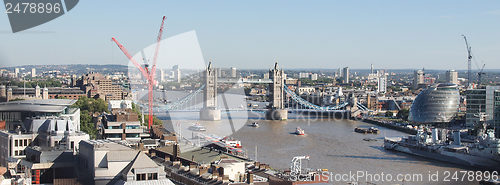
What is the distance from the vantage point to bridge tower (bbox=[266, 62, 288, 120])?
117 ft

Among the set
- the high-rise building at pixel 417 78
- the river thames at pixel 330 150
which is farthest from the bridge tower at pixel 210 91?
the high-rise building at pixel 417 78

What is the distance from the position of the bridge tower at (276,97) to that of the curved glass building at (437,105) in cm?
855

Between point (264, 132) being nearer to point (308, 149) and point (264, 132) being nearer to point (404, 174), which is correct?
point (308, 149)

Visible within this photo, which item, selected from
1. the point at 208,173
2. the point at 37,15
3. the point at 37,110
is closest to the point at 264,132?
the point at 37,110

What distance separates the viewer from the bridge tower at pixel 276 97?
3581cm

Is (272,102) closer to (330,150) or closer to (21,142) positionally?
(330,150)

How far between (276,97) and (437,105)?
12.8m

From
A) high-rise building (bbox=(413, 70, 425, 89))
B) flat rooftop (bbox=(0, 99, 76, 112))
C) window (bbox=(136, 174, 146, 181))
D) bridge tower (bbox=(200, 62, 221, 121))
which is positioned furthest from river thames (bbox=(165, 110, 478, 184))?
high-rise building (bbox=(413, 70, 425, 89))

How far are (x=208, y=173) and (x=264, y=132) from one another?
16875mm

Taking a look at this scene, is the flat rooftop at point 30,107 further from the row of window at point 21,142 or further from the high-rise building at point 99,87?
the high-rise building at point 99,87

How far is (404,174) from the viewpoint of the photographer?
15586 millimetres

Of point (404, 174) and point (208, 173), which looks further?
point (404, 174)

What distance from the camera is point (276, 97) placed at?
40031 mm

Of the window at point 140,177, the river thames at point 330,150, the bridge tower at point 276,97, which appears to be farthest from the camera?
the bridge tower at point 276,97
